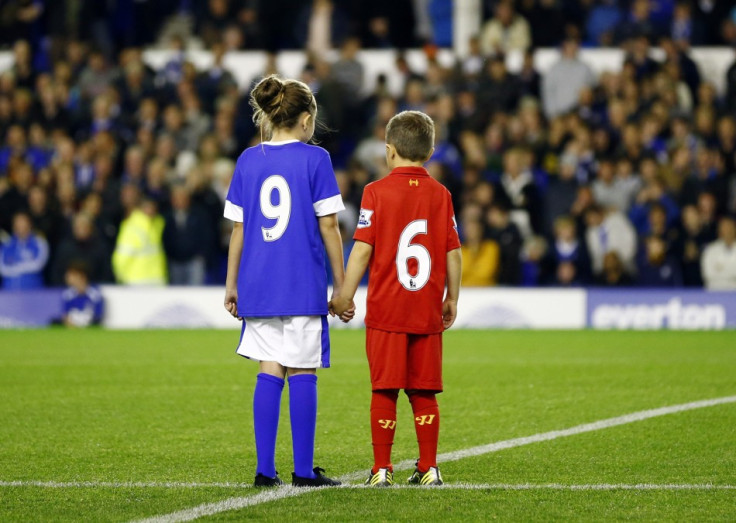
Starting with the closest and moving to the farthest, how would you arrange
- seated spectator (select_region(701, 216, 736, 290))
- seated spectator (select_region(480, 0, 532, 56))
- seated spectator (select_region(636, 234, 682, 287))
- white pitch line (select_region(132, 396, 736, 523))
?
white pitch line (select_region(132, 396, 736, 523))
seated spectator (select_region(701, 216, 736, 290))
seated spectator (select_region(636, 234, 682, 287))
seated spectator (select_region(480, 0, 532, 56))

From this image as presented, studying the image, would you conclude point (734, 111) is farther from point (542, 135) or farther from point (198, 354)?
point (198, 354)

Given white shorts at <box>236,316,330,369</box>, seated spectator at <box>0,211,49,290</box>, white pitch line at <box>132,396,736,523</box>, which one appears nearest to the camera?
white pitch line at <box>132,396,736,523</box>

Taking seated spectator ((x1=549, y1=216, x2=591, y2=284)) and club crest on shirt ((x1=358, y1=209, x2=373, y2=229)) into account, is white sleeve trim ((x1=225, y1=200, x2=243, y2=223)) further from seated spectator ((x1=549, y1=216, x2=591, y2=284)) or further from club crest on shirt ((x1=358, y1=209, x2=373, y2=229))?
seated spectator ((x1=549, y1=216, x2=591, y2=284))

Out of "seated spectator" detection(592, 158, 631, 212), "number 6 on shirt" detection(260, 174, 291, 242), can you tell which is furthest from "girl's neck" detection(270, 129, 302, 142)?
"seated spectator" detection(592, 158, 631, 212)

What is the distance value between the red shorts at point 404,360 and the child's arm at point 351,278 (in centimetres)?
16

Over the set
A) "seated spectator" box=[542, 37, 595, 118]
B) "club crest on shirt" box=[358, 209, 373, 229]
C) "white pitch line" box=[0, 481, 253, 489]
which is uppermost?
"seated spectator" box=[542, 37, 595, 118]

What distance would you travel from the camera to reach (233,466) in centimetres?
646

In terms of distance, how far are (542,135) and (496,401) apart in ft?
30.7

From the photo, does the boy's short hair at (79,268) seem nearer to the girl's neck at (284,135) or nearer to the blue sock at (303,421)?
the girl's neck at (284,135)

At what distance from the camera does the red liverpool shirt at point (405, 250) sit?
5.84 m

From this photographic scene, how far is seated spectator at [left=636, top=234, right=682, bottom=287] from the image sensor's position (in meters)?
16.8

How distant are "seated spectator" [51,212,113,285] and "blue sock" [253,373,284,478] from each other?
1220 centimetres

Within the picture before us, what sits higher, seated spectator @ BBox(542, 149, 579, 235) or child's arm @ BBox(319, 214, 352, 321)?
seated spectator @ BBox(542, 149, 579, 235)

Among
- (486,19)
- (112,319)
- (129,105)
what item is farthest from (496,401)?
(486,19)
